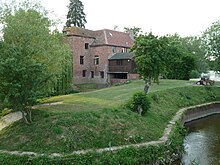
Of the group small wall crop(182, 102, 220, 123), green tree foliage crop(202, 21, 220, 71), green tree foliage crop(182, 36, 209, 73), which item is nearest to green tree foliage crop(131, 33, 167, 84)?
small wall crop(182, 102, 220, 123)

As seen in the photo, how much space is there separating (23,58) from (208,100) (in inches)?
789

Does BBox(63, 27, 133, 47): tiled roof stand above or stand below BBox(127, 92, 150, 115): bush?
above

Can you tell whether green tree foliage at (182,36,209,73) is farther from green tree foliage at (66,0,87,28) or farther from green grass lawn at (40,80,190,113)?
green grass lawn at (40,80,190,113)

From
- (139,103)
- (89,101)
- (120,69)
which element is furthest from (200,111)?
(120,69)

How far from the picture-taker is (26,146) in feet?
36.0

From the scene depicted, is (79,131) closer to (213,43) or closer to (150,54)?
(150,54)

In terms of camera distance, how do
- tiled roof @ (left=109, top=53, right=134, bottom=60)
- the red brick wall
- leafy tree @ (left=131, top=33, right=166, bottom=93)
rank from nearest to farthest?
leafy tree @ (left=131, top=33, right=166, bottom=93) → tiled roof @ (left=109, top=53, right=134, bottom=60) → the red brick wall

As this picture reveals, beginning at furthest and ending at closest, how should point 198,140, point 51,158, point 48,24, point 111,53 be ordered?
1. point 111,53
2. point 48,24
3. point 198,140
4. point 51,158

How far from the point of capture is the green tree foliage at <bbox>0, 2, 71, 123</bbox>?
11.6 metres

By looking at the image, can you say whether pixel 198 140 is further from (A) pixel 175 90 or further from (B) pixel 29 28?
(B) pixel 29 28

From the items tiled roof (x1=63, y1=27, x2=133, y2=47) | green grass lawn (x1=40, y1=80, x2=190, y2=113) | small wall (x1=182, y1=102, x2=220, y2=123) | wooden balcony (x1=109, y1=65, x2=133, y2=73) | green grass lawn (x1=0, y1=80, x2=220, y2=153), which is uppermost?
tiled roof (x1=63, y1=27, x2=133, y2=47)

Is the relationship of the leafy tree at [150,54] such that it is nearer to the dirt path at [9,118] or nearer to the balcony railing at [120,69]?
the dirt path at [9,118]

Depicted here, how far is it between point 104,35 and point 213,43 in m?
16.3

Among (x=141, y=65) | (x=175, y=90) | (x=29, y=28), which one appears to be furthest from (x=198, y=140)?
(x=29, y=28)
